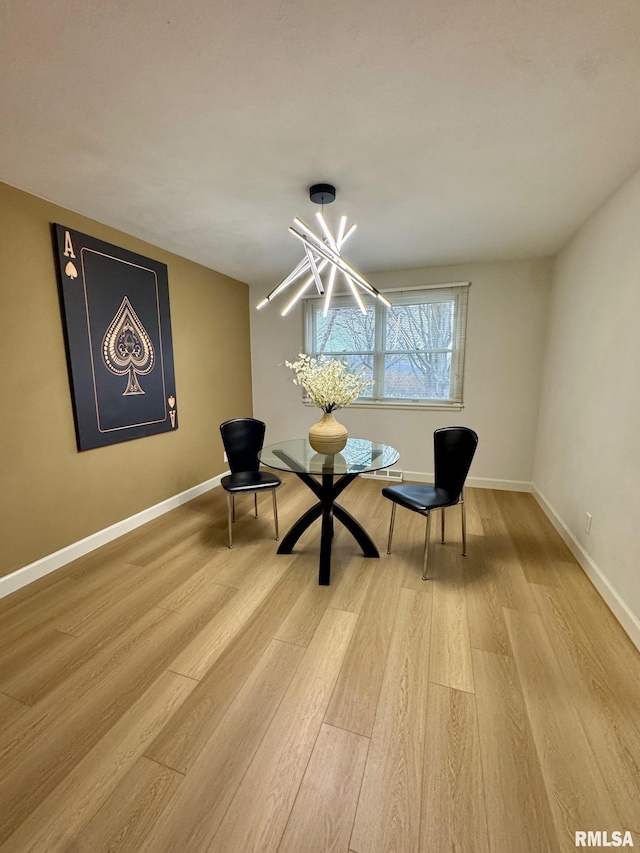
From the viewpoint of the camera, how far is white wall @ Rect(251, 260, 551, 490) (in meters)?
3.56

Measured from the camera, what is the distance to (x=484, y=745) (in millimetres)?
1279

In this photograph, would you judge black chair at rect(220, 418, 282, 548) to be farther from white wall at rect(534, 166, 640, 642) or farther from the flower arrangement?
white wall at rect(534, 166, 640, 642)

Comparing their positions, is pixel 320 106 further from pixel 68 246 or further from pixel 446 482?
pixel 446 482

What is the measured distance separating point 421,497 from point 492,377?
80.8 inches

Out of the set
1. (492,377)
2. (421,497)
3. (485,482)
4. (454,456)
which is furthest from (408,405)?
(421,497)

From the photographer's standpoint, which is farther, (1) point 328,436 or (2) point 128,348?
(2) point 128,348

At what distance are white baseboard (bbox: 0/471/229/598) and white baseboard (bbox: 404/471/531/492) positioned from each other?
2507 millimetres

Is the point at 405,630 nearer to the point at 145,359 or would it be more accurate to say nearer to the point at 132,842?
the point at 132,842

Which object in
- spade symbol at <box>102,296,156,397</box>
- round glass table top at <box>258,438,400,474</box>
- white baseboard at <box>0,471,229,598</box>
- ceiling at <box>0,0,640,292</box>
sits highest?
ceiling at <box>0,0,640,292</box>

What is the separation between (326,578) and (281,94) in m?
2.44

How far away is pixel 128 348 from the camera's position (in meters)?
2.84

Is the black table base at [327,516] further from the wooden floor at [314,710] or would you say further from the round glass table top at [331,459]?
the wooden floor at [314,710]

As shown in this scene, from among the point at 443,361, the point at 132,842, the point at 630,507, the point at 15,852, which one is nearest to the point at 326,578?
the point at 132,842

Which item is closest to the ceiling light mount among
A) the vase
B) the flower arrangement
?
the flower arrangement
